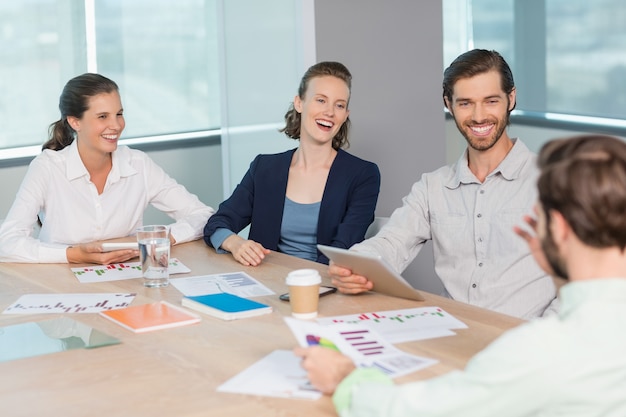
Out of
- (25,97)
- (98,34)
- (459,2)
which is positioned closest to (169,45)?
(98,34)

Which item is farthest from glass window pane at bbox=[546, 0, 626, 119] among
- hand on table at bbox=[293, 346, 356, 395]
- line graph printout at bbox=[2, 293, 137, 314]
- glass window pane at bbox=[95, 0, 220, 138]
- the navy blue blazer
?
hand on table at bbox=[293, 346, 356, 395]

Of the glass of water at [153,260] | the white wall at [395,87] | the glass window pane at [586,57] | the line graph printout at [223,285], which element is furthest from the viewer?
the glass window pane at [586,57]

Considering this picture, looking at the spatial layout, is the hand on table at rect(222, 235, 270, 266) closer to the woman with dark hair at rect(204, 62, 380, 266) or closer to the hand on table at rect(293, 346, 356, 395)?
the woman with dark hair at rect(204, 62, 380, 266)

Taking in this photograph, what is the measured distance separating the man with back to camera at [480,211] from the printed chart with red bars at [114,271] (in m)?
0.56

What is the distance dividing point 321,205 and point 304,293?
1.20 metres

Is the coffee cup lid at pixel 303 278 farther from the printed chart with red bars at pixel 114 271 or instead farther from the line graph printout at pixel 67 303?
the printed chart with red bars at pixel 114 271

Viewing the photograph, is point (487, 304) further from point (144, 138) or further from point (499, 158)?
point (144, 138)

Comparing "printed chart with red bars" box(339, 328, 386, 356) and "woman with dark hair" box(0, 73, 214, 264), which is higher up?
"woman with dark hair" box(0, 73, 214, 264)

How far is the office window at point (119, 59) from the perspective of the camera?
4.73 m

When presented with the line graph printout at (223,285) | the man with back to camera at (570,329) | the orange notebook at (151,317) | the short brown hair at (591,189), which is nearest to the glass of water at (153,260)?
the line graph printout at (223,285)

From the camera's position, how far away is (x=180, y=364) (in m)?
1.70

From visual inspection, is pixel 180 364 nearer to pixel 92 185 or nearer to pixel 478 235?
pixel 478 235

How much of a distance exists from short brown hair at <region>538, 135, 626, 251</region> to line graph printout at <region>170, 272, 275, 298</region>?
1.19m

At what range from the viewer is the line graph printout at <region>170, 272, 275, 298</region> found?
90.6 inches
